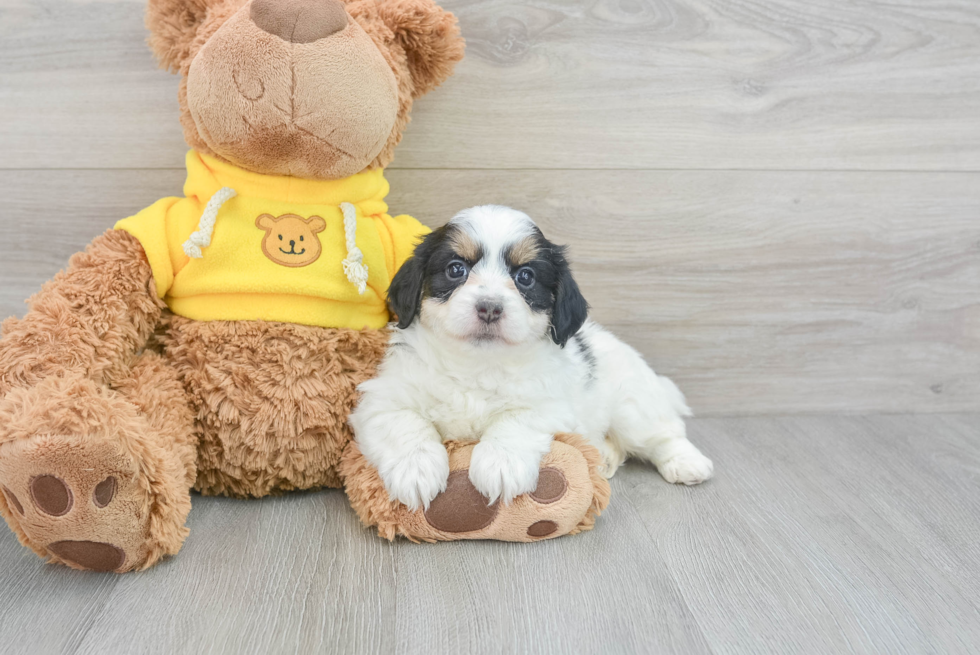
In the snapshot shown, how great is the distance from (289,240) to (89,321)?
406mm

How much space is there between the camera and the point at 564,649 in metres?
1.13

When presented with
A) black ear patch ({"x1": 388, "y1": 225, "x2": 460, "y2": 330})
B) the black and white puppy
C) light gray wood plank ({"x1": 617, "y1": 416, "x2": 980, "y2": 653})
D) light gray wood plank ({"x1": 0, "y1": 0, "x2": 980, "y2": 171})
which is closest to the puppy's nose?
the black and white puppy

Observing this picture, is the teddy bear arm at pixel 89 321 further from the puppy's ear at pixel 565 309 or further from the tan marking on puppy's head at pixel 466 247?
the puppy's ear at pixel 565 309

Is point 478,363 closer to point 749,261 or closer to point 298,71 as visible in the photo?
point 298,71

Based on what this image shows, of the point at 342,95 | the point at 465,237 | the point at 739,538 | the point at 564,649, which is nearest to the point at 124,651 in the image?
the point at 564,649

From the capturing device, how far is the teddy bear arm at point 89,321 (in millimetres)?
1310

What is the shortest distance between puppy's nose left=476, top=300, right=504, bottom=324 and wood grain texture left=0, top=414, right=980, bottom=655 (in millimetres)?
451

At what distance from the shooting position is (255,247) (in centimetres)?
149

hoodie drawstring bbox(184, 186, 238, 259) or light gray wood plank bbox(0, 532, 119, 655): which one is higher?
hoodie drawstring bbox(184, 186, 238, 259)

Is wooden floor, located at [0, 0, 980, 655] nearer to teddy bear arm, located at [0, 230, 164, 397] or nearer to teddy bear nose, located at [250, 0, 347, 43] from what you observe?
teddy bear arm, located at [0, 230, 164, 397]

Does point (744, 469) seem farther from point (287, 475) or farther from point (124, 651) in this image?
point (124, 651)

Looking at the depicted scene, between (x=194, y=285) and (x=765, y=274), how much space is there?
151 centimetres

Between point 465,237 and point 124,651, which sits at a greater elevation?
point 465,237

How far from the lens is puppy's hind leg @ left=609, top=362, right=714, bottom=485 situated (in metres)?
1.75
